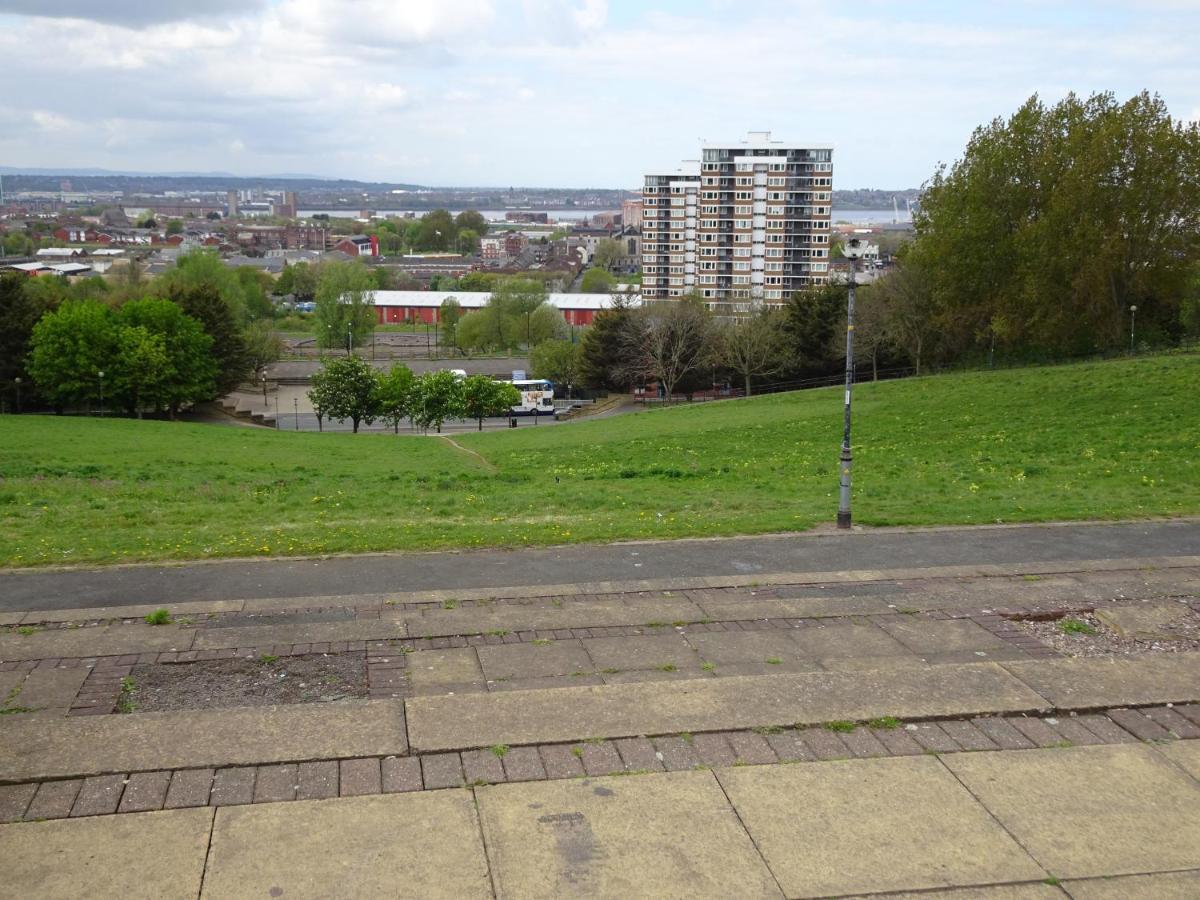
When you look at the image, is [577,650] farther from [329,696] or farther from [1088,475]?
[1088,475]

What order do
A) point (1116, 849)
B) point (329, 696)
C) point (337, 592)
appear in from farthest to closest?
point (337, 592) → point (329, 696) → point (1116, 849)

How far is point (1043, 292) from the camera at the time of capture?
132ft

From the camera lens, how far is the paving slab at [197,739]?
7.44 m

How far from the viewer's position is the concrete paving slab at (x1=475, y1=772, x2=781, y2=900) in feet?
20.3

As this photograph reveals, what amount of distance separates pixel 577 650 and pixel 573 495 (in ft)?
33.3

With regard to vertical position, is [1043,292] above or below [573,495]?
above

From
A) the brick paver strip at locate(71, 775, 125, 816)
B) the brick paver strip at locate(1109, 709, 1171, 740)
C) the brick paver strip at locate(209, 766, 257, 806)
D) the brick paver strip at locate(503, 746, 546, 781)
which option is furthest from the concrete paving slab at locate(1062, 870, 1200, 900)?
the brick paver strip at locate(71, 775, 125, 816)

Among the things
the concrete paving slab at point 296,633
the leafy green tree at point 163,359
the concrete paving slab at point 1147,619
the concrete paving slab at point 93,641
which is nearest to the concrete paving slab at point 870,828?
the concrete paving slab at point 1147,619

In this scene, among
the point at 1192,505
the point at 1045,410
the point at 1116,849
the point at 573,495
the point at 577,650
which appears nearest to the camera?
the point at 1116,849

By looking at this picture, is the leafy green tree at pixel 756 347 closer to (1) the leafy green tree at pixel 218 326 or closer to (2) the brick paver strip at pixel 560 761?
(1) the leafy green tree at pixel 218 326

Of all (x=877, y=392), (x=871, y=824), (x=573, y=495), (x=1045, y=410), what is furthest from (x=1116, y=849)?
(x=877, y=392)

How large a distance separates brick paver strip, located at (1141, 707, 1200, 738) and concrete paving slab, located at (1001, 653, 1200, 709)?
10 cm

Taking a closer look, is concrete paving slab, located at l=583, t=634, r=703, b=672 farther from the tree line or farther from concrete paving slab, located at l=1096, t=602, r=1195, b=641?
the tree line

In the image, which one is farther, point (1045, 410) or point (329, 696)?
point (1045, 410)
